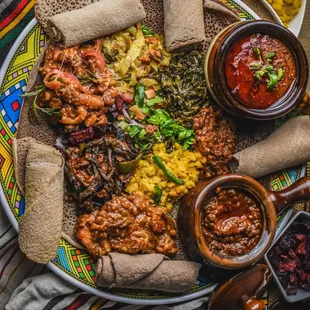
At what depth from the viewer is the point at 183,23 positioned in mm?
4617

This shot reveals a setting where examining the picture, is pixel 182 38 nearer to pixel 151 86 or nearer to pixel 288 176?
pixel 151 86

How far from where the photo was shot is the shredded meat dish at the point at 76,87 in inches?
172

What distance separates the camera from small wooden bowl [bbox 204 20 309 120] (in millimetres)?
4531

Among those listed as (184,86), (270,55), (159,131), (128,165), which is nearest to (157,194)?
(128,165)

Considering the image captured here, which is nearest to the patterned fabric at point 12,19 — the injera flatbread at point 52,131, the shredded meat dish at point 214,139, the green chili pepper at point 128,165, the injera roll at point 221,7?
Result: the injera flatbread at point 52,131

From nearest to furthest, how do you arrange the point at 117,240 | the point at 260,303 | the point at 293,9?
the point at 117,240 → the point at 260,303 → the point at 293,9

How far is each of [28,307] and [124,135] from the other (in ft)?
4.67

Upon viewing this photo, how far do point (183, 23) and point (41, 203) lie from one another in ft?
5.09

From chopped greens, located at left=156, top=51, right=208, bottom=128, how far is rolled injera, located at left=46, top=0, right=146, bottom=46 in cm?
46

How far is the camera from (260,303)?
16.1ft

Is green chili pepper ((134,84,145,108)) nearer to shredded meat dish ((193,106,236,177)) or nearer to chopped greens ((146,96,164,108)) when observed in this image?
chopped greens ((146,96,164,108))

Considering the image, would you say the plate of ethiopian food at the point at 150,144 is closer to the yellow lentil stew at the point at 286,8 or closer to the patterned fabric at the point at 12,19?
the patterned fabric at the point at 12,19

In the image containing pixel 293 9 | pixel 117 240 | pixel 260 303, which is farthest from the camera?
pixel 293 9

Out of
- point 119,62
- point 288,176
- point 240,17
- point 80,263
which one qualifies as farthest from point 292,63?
point 80,263
